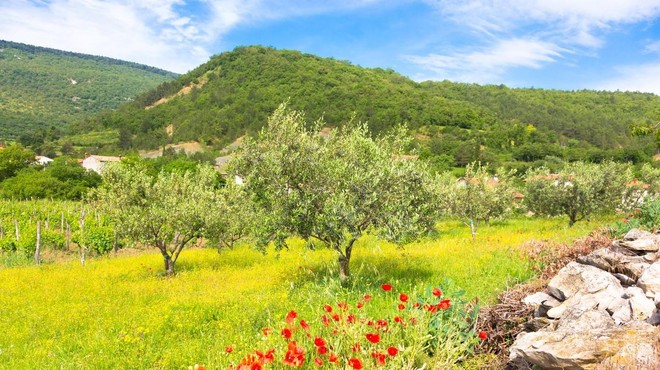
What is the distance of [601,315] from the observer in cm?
595

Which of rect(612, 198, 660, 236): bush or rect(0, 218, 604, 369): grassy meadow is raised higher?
rect(612, 198, 660, 236): bush

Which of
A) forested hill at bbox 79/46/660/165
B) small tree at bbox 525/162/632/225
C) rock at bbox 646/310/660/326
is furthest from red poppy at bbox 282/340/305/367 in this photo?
forested hill at bbox 79/46/660/165

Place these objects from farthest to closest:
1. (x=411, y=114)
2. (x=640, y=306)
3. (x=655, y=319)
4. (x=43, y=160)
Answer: (x=411, y=114)
(x=43, y=160)
(x=640, y=306)
(x=655, y=319)

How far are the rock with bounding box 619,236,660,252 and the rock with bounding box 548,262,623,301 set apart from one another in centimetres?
190

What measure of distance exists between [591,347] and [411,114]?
485 ft

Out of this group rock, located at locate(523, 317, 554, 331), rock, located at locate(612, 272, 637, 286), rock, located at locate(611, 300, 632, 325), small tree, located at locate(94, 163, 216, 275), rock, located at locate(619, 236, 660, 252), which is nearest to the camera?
rock, located at locate(611, 300, 632, 325)

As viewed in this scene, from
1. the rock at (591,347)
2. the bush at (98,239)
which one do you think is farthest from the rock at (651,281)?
the bush at (98,239)

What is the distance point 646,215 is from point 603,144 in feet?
471

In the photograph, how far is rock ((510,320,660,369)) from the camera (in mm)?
4507

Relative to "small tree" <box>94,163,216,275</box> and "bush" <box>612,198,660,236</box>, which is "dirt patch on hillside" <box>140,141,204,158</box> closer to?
"small tree" <box>94,163,216,275</box>

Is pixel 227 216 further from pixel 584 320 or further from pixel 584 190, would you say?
pixel 584 190

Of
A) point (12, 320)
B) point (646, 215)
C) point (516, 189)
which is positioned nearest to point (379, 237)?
point (646, 215)

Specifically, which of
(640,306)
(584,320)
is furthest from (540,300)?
(584,320)

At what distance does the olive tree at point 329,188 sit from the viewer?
11992 millimetres
